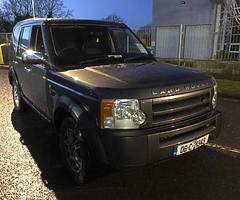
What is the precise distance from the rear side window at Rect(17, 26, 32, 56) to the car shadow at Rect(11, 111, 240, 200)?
1.99m

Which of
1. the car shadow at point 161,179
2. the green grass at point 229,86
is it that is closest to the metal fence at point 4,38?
the green grass at point 229,86

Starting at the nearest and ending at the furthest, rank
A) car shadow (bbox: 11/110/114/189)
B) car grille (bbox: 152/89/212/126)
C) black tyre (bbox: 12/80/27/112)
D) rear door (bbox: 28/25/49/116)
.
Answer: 1. car grille (bbox: 152/89/212/126)
2. car shadow (bbox: 11/110/114/189)
3. rear door (bbox: 28/25/49/116)
4. black tyre (bbox: 12/80/27/112)

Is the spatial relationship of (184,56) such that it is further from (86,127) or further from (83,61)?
(86,127)

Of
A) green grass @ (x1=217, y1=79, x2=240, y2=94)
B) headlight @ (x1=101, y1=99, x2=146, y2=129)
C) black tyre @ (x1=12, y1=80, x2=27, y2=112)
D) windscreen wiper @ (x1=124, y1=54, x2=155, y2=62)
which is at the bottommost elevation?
green grass @ (x1=217, y1=79, x2=240, y2=94)

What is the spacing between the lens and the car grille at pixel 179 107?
3383 mm

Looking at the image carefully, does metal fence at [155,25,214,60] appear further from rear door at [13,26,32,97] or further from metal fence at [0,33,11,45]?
metal fence at [0,33,11,45]

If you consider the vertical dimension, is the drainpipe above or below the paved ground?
above

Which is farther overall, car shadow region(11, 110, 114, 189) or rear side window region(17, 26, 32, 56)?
rear side window region(17, 26, 32, 56)

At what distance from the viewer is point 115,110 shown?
10.8ft

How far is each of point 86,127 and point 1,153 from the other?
6.91 feet

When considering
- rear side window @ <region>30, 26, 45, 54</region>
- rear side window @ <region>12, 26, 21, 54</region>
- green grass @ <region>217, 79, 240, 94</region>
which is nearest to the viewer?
rear side window @ <region>30, 26, 45, 54</region>

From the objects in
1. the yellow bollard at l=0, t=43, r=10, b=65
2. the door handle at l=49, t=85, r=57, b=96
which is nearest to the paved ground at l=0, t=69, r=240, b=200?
the door handle at l=49, t=85, r=57, b=96

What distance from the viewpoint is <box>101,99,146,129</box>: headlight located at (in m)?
3.27

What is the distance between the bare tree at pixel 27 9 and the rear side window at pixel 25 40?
41.7 metres
